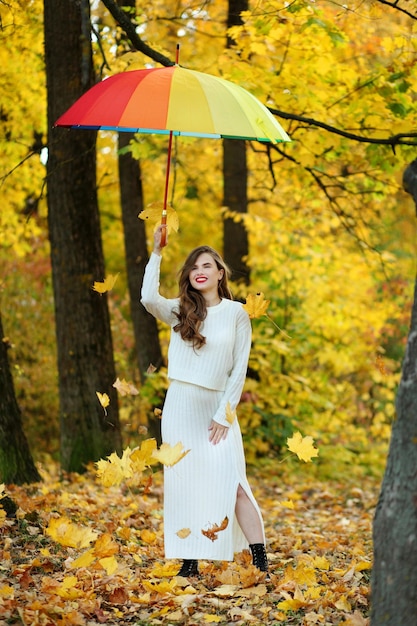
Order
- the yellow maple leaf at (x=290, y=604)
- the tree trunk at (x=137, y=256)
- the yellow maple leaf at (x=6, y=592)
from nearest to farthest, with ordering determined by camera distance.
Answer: the yellow maple leaf at (x=6, y=592) → the yellow maple leaf at (x=290, y=604) → the tree trunk at (x=137, y=256)

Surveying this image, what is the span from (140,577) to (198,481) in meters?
0.58

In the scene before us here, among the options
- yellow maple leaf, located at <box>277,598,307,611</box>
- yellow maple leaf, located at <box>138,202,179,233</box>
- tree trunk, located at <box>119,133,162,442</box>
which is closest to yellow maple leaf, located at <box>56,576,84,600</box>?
yellow maple leaf, located at <box>277,598,307,611</box>

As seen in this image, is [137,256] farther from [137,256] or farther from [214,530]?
[214,530]

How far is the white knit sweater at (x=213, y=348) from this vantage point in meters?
4.55

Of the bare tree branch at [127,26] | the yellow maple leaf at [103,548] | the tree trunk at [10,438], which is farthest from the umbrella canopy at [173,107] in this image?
the tree trunk at [10,438]

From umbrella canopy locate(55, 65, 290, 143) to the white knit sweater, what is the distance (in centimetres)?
78

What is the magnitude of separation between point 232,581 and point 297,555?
3.56ft

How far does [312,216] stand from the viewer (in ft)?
39.5

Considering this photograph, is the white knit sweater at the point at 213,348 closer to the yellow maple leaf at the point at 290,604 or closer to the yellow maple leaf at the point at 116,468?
the yellow maple leaf at the point at 116,468

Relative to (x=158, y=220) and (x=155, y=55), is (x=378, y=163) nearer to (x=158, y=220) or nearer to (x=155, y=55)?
(x=155, y=55)

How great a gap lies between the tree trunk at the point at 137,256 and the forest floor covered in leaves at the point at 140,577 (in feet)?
13.6

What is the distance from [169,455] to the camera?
13.6 feet

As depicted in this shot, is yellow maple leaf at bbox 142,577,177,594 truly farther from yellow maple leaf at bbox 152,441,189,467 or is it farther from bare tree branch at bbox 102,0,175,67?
bare tree branch at bbox 102,0,175,67

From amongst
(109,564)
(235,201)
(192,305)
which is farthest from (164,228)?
(235,201)
